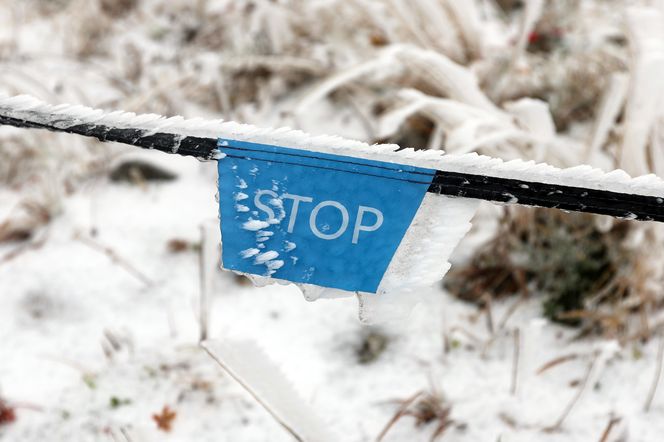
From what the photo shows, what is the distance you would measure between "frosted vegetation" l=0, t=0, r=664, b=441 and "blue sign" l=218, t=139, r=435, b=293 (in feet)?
0.09

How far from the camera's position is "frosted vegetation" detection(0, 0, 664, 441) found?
→ 3.29 ft

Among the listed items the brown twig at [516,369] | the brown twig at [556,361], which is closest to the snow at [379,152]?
the brown twig at [516,369]

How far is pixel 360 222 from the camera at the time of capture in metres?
0.54

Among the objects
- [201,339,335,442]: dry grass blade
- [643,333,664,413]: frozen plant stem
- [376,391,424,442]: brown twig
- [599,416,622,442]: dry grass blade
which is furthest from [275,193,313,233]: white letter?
[643,333,664,413]: frozen plant stem

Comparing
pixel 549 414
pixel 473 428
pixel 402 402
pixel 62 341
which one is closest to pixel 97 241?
pixel 62 341

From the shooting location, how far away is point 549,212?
1271 mm

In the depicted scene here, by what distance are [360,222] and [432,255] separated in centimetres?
8

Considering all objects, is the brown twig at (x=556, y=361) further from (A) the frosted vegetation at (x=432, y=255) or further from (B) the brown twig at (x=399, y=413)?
(B) the brown twig at (x=399, y=413)

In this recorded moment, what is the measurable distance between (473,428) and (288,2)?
154 centimetres

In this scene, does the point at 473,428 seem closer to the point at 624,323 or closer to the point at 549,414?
the point at 549,414

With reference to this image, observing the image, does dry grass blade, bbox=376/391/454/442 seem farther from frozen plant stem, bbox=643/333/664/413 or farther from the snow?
the snow

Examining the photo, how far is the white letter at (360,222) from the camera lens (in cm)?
53

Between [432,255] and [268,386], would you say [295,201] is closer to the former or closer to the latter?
[432,255]

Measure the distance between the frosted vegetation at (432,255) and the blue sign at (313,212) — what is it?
26mm
